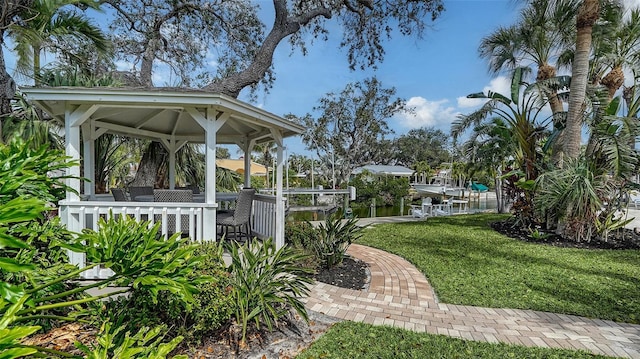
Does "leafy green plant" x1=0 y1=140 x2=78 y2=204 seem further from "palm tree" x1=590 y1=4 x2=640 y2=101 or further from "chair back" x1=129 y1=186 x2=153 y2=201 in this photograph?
"palm tree" x1=590 y1=4 x2=640 y2=101

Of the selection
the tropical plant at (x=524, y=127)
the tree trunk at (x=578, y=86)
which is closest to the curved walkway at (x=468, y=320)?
the tree trunk at (x=578, y=86)

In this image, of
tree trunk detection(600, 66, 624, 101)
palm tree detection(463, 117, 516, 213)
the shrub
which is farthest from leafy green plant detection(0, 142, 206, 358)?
tree trunk detection(600, 66, 624, 101)

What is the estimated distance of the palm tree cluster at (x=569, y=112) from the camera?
785 cm

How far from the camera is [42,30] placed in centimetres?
571

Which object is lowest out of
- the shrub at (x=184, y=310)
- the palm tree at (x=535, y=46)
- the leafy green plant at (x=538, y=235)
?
the leafy green plant at (x=538, y=235)

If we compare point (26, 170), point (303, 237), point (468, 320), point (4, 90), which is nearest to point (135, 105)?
point (26, 170)

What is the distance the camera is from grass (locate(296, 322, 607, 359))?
296cm

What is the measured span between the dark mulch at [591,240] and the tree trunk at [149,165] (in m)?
10.9

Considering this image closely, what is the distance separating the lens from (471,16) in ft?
32.4

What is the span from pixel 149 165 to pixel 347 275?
7.50 meters

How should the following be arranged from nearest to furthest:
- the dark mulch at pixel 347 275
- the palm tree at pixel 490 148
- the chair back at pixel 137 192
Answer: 1. the dark mulch at pixel 347 275
2. the chair back at pixel 137 192
3. the palm tree at pixel 490 148

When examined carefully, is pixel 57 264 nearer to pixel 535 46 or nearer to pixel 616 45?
pixel 535 46

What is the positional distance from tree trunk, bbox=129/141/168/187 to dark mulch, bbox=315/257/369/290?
692cm

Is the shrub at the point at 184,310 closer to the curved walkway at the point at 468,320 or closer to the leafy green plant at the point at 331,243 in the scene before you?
the curved walkway at the point at 468,320
